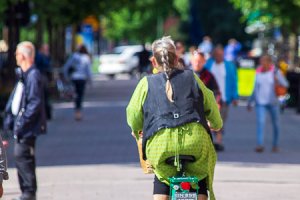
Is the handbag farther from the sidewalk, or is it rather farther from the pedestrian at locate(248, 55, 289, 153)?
the sidewalk

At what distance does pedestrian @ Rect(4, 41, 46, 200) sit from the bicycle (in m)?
4.68

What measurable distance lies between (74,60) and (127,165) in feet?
36.9

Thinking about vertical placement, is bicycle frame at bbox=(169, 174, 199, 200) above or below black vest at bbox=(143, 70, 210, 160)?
below

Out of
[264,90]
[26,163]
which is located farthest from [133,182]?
[264,90]

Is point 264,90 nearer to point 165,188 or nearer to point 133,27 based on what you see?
point 165,188

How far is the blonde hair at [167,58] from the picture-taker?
27.4ft

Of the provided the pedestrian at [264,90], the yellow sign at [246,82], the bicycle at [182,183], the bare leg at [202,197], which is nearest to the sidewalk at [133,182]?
the pedestrian at [264,90]

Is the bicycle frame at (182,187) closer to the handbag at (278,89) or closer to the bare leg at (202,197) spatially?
the bare leg at (202,197)

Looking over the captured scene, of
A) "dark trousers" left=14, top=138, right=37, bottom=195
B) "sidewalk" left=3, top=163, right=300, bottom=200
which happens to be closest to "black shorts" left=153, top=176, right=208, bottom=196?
"dark trousers" left=14, top=138, right=37, bottom=195

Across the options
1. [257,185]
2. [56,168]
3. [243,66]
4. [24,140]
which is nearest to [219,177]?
[257,185]

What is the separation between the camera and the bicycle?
26.7ft

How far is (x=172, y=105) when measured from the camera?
835 cm

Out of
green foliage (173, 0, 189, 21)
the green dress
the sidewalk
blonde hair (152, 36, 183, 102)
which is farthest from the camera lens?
green foliage (173, 0, 189, 21)

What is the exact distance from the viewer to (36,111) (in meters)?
12.8
